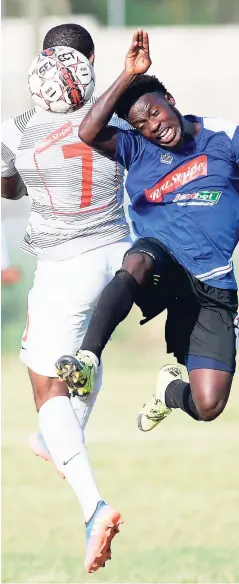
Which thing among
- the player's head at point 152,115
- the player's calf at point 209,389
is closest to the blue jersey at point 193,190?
the player's head at point 152,115

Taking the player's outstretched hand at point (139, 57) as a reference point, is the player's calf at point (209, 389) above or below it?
below

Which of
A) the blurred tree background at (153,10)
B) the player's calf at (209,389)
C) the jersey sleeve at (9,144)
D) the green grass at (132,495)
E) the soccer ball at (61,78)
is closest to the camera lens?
the soccer ball at (61,78)

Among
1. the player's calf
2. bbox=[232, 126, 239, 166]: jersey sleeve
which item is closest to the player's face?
bbox=[232, 126, 239, 166]: jersey sleeve

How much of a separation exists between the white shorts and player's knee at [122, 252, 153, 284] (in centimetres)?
50

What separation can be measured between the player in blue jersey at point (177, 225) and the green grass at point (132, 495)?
1.14m

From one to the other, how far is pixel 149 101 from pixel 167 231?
0.51 metres

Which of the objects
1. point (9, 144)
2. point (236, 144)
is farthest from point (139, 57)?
point (9, 144)

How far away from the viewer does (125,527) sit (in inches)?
275

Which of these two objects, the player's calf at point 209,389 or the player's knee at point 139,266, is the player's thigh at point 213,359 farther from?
the player's knee at point 139,266

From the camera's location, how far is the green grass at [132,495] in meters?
6.15

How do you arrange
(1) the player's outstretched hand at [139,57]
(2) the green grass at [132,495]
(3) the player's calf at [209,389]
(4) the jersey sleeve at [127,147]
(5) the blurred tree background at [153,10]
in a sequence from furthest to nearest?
1. (5) the blurred tree background at [153,10]
2. (2) the green grass at [132,495]
3. (3) the player's calf at [209,389]
4. (4) the jersey sleeve at [127,147]
5. (1) the player's outstretched hand at [139,57]

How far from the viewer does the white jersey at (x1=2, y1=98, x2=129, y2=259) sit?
529 cm

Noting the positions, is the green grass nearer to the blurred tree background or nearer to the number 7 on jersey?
the number 7 on jersey

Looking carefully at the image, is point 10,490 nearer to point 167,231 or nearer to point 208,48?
point 167,231
